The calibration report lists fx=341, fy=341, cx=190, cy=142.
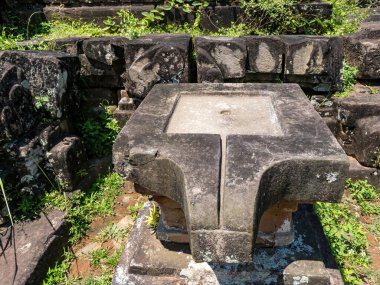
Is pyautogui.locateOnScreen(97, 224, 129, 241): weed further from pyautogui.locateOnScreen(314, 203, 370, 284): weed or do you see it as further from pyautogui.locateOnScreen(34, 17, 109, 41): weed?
pyautogui.locateOnScreen(34, 17, 109, 41): weed

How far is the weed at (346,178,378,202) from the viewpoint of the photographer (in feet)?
10.6

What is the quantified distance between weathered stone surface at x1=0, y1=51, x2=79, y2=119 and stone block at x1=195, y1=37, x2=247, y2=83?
123 centimetres

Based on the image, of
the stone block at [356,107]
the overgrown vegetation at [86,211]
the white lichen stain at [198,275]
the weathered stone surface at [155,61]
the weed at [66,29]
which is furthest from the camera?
the weed at [66,29]

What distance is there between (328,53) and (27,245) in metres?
3.01

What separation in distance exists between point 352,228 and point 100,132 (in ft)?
8.53

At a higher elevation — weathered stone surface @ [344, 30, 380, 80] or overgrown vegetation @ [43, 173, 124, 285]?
weathered stone surface @ [344, 30, 380, 80]

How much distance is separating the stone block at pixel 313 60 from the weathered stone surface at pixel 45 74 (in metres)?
2.05

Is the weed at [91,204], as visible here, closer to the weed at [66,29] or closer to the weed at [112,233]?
the weed at [112,233]

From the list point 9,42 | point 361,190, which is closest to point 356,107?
point 361,190

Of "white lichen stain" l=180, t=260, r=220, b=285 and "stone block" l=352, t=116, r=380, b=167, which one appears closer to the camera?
"white lichen stain" l=180, t=260, r=220, b=285

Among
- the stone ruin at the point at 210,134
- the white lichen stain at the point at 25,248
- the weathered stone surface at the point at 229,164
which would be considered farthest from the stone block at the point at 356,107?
the white lichen stain at the point at 25,248

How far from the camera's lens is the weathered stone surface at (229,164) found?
51.8 inches

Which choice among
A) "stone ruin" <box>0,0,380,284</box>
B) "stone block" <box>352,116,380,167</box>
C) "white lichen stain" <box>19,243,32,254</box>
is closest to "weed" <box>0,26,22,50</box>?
"stone ruin" <box>0,0,380,284</box>

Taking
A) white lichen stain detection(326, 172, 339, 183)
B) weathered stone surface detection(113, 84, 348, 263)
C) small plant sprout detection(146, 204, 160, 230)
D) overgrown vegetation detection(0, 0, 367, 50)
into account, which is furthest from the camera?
overgrown vegetation detection(0, 0, 367, 50)
